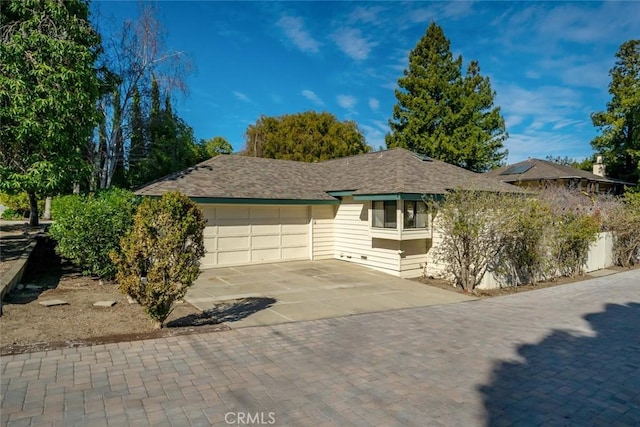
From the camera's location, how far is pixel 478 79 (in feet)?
92.1

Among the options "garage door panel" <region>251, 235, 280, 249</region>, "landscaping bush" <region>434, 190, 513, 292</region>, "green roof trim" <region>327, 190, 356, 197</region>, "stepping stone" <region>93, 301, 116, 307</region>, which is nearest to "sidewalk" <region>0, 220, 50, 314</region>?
"stepping stone" <region>93, 301, 116, 307</region>

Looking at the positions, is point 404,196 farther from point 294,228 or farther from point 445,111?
point 445,111

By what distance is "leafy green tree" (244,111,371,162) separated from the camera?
30.4 m

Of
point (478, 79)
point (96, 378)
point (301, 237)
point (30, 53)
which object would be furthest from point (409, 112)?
point (96, 378)

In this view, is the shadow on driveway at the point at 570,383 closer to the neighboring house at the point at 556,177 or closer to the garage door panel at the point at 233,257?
the garage door panel at the point at 233,257

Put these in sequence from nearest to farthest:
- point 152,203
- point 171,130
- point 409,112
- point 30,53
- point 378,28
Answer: point 152,203
point 30,53
point 378,28
point 171,130
point 409,112

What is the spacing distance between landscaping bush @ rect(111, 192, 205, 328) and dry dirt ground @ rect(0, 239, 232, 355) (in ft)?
2.10

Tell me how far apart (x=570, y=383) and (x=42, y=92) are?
10786 mm

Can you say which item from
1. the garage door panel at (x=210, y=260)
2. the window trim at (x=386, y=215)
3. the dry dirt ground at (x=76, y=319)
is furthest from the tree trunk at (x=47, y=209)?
the window trim at (x=386, y=215)

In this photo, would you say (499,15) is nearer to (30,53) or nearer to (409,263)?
(409,263)

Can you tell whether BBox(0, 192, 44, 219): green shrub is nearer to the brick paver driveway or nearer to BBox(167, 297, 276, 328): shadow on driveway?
BBox(167, 297, 276, 328): shadow on driveway

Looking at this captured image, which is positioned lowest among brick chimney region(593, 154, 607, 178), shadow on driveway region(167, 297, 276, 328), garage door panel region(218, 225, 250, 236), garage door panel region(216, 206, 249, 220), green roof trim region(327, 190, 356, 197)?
shadow on driveway region(167, 297, 276, 328)

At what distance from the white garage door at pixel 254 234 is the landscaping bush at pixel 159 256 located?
6.54 meters

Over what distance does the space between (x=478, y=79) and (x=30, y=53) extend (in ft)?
89.5
